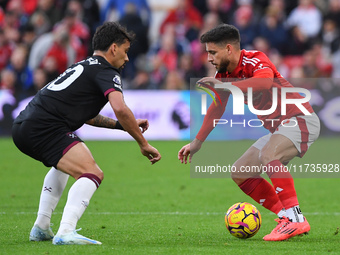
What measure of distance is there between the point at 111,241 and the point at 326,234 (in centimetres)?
232

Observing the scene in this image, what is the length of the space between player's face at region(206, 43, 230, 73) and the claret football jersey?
1077mm

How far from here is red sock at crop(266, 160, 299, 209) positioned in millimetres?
6727

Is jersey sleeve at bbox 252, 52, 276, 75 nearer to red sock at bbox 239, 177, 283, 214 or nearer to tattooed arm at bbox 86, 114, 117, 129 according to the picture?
red sock at bbox 239, 177, 283, 214

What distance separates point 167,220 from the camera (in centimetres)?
819

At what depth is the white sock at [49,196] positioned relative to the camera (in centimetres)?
659

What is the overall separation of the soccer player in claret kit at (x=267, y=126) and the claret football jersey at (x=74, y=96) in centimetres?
100

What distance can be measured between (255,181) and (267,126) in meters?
0.60

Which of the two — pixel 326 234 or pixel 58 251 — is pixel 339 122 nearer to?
pixel 326 234

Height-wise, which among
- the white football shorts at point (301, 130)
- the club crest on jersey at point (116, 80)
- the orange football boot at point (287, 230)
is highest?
the club crest on jersey at point (116, 80)

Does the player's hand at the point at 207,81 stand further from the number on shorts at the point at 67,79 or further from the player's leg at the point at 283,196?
the number on shorts at the point at 67,79

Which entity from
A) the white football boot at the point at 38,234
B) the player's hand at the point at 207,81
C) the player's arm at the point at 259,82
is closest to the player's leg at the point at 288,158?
the player's arm at the point at 259,82

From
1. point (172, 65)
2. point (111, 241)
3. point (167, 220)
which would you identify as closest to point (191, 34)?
point (172, 65)

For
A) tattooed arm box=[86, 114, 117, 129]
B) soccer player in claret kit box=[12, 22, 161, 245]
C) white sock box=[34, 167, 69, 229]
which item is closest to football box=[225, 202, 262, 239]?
soccer player in claret kit box=[12, 22, 161, 245]

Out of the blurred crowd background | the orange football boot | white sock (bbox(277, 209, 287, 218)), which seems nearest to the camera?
the orange football boot
